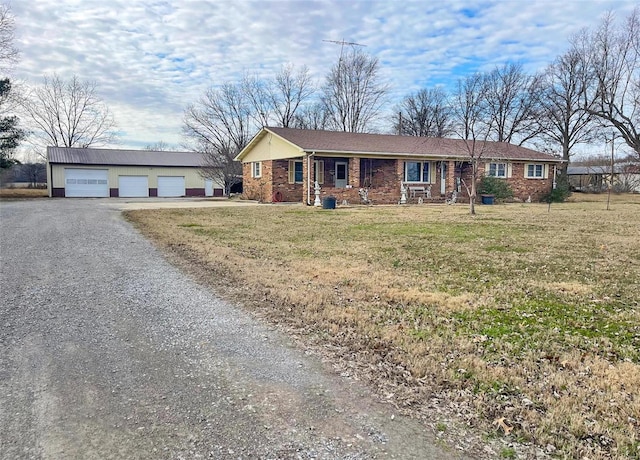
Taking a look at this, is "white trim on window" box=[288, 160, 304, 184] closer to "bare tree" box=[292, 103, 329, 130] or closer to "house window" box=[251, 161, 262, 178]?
"house window" box=[251, 161, 262, 178]

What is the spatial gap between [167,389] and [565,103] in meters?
39.9

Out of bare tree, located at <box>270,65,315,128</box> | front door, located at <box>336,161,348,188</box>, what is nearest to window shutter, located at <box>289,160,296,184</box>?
front door, located at <box>336,161,348,188</box>

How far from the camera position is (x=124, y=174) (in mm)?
34438

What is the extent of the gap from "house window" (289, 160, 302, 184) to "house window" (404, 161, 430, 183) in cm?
570

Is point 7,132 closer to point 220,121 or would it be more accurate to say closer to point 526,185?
point 220,121

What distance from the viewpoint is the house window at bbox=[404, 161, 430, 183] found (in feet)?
75.8

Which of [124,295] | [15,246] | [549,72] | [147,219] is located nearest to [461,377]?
[124,295]

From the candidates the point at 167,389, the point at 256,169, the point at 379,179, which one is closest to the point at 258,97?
the point at 256,169

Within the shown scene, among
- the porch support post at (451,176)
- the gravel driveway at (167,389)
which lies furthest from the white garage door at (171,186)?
the gravel driveway at (167,389)

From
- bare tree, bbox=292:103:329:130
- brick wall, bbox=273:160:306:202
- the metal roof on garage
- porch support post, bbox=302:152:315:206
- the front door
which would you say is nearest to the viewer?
porch support post, bbox=302:152:315:206

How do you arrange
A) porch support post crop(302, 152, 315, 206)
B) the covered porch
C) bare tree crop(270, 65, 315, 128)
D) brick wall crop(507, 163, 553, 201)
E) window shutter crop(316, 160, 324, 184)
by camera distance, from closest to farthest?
porch support post crop(302, 152, 315, 206)
the covered porch
window shutter crop(316, 160, 324, 184)
brick wall crop(507, 163, 553, 201)
bare tree crop(270, 65, 315, 128)

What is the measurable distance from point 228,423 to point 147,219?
479 inches

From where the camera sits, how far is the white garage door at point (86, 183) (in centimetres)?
3228

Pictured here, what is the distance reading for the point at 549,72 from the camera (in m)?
35.0
